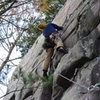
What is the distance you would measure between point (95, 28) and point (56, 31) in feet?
6.23

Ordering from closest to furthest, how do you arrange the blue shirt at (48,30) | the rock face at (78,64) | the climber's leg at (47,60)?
1. the rock face at (78,64)
2. the climber's leg at (47,60)
3. the blue shirt at (48,30)

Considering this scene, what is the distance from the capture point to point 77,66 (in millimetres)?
6949

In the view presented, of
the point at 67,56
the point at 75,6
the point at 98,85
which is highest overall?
the point at 75,6

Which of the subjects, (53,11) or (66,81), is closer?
(66,81)

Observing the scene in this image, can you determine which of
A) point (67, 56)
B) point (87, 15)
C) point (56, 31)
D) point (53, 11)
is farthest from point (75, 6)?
point (53, 11)

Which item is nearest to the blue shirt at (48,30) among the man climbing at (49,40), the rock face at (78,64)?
the man climbing at (49,40)

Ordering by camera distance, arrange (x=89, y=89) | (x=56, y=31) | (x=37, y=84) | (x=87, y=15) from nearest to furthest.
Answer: (x=89, y=89)
(x=87, y=15)
(x=37, y=84)
(x=56, y=31)

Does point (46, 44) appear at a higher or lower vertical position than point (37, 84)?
higher

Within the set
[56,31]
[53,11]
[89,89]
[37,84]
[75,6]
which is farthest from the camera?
[53,11]

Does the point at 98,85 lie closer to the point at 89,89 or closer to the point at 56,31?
the point at 89,89

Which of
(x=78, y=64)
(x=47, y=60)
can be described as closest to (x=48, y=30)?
(x=47, y=60)

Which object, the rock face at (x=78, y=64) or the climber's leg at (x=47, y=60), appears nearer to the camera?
the rock face at (x=78, y=64)

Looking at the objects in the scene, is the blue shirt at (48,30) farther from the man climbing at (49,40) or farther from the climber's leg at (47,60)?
the climber's leg at (47,60)

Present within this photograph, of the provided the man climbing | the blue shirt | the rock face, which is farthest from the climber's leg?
the blue shirt
